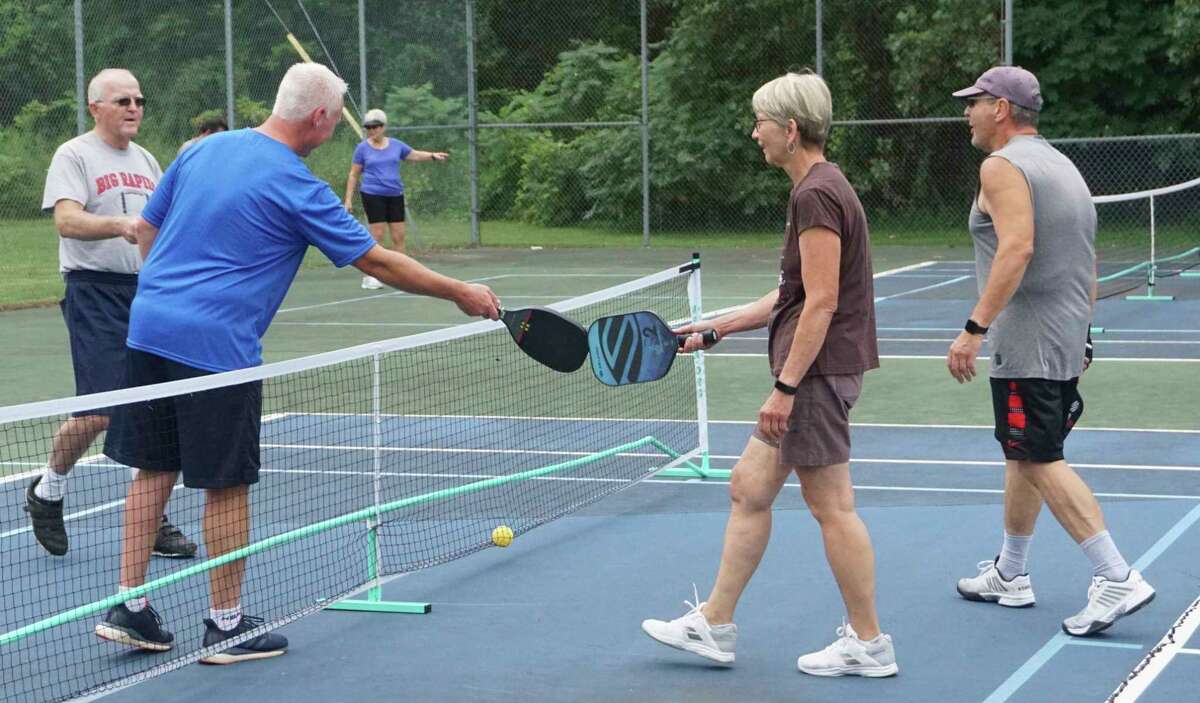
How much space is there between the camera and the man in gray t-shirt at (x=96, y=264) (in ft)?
22.9

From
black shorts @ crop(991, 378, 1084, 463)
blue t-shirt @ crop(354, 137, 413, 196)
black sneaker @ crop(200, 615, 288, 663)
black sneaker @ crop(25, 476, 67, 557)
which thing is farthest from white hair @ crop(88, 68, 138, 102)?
blue t-shirt @ crop(354, 137, 413, 196)

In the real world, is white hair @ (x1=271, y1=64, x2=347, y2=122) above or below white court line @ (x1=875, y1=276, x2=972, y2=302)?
above

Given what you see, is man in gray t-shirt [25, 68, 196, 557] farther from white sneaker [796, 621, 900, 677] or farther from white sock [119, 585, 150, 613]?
white sneaker [796, 621, 900, 677]

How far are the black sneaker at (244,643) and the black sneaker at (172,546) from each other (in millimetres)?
1319

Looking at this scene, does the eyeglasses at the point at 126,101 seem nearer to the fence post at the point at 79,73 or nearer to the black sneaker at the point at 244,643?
the black sneaker at the point at 244,643

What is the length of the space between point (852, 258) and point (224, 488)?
2134 millimetres

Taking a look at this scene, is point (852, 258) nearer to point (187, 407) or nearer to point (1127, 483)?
point (187, 407)

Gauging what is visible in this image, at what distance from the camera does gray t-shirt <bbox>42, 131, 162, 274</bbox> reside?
22.9ft

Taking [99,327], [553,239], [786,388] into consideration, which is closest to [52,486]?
[99,327]

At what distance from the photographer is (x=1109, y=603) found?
566cm

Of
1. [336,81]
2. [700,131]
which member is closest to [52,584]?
[336,81]

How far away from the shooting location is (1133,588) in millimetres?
5676

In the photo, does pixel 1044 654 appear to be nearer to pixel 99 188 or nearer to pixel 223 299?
pixel 223 299

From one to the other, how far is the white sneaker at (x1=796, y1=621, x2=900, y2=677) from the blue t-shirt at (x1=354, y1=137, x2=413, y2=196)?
1523 cm
